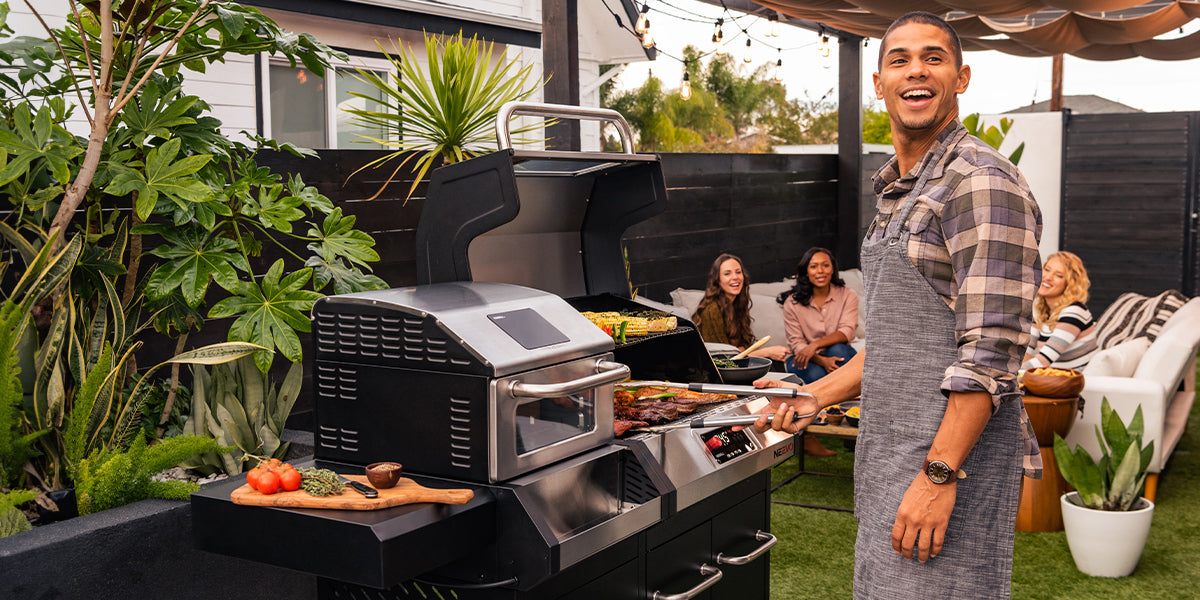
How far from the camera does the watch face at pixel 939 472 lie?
61.4 inches

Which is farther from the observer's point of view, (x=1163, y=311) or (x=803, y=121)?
(x=803, y=121)

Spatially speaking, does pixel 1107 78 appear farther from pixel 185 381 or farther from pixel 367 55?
pixel 185 381

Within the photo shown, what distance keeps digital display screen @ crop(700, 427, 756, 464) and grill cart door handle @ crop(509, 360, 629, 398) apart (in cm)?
46

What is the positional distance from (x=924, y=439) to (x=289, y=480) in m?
1.22

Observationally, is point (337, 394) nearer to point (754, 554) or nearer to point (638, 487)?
point (638, 487)

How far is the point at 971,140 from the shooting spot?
5.48 feet

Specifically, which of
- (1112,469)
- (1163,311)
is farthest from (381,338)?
(1163,311)

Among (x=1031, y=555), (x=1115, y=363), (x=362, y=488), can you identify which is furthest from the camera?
(x=1115, y=363)

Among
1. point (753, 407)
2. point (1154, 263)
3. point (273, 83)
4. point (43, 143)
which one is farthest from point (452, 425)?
point (1154, 263)

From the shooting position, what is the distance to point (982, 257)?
1.50 meters

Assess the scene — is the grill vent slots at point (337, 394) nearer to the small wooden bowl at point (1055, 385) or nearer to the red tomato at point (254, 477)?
the red tomato at point (254, 477)

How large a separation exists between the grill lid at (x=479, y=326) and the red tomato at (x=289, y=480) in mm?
301

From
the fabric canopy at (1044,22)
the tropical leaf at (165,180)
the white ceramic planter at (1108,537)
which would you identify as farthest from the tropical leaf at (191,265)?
the fabric canopy at (1044,22)

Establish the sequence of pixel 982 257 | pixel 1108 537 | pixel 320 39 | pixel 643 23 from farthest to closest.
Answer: pixel 320 39 < pixel 643 23 < pixel 1108 537 < pixel 982 257
